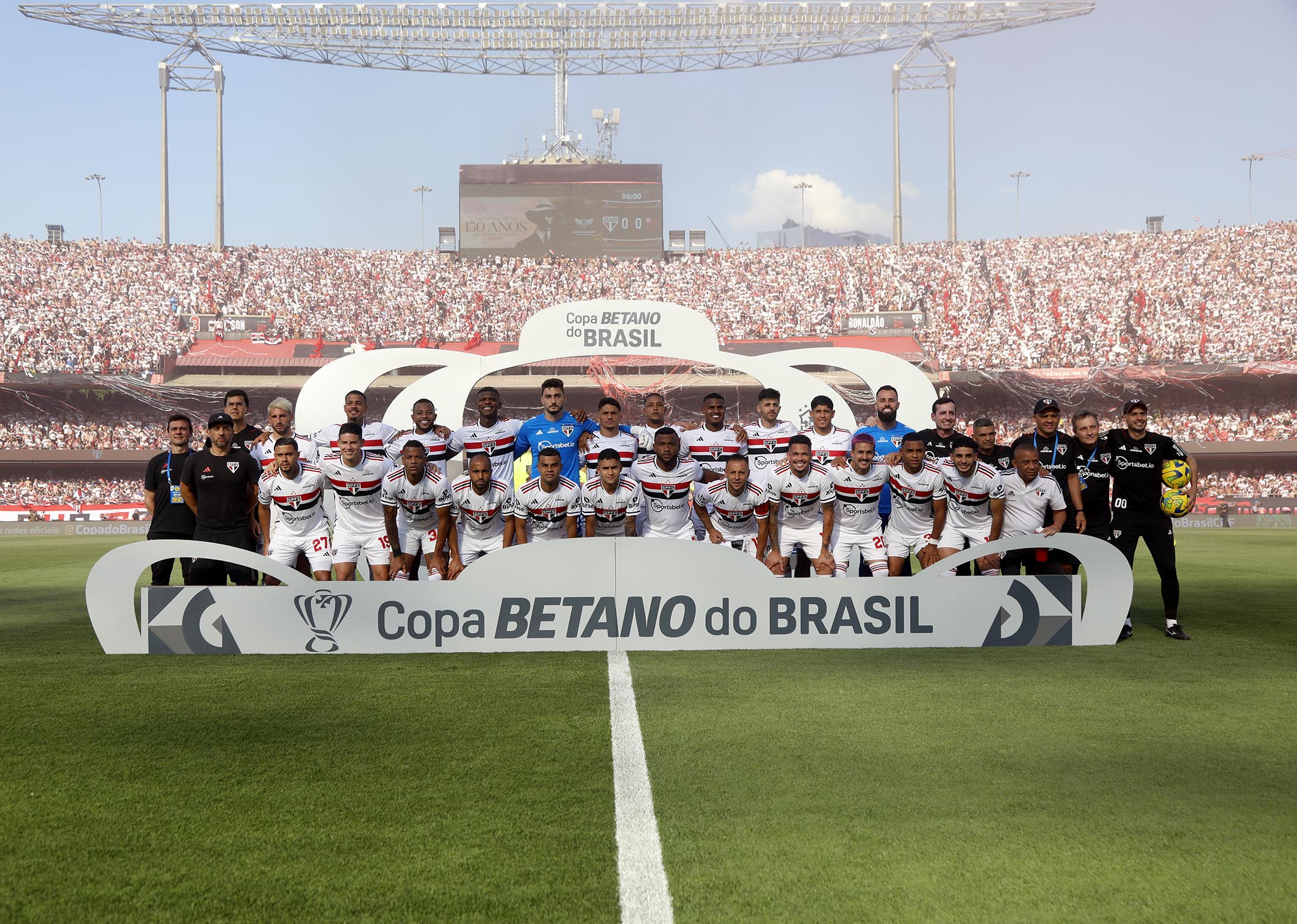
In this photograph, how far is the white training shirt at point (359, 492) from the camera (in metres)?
8.42

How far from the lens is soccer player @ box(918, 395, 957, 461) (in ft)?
28.9

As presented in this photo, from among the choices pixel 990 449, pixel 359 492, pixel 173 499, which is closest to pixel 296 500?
pixel 359 492

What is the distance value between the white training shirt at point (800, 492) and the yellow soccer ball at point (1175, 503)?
8.27 feet

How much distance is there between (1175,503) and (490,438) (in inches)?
226

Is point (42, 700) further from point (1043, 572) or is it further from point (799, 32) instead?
point (799, 32)

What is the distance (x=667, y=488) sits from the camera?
28.1ft

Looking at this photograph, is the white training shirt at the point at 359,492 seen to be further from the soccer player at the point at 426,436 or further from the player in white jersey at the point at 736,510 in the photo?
the player in white jersey at the point at 736,510

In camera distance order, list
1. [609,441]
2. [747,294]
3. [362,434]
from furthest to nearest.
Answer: [747,294] → [609,441] → [362,434]

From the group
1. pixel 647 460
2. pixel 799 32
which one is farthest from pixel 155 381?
pixel 647 460

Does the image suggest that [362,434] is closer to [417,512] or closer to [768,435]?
[417,512]

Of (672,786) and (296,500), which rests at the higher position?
(296,500)

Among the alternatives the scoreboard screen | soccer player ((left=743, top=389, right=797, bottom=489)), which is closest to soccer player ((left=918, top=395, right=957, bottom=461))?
soccer player ((left=743, top=389, right=797, bottom=489))

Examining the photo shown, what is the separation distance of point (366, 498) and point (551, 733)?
3.98 metres

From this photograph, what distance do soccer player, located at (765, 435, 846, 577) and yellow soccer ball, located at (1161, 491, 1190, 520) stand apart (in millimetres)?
2516
